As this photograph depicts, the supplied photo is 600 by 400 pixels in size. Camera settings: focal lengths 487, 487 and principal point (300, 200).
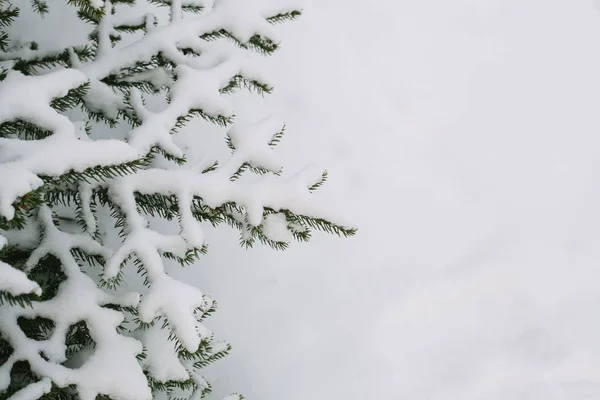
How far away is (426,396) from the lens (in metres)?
2.52

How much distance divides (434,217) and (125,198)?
77.3 inches

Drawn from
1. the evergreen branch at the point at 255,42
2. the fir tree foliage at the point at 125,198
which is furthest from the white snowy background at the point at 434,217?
the evergreen branch at the point at 255,42

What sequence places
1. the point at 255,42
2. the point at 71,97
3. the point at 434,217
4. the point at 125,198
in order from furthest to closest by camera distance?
the point at 434,217 < the point at 255,42 < the point at 71,97 < the point at 125,198

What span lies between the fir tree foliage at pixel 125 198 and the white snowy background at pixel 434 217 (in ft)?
2.80

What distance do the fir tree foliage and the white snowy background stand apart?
852mm

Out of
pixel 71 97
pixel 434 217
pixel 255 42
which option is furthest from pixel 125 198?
pixel 434 217

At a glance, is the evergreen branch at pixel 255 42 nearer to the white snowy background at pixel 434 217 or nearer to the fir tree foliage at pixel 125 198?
the fir tree foliage at pixel 125 198

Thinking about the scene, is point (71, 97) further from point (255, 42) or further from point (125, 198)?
point (255, 42)

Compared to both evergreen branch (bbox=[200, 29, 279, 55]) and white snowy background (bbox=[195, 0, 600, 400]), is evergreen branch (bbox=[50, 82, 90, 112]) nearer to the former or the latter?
evergreen branch (bbox=[200, 29, 279, 55])

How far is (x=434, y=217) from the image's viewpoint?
290 centimetres

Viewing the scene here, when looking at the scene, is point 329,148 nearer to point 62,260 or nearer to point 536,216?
point 536,216

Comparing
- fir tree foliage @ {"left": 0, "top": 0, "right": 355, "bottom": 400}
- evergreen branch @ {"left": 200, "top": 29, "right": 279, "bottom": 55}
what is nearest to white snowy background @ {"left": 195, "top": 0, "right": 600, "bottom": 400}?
fir tree foliage @ {"left": 0, "top": 0, "right": 355, "bottom": 400}

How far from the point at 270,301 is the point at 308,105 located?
48.6 inches

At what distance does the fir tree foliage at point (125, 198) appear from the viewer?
3.86 feet
